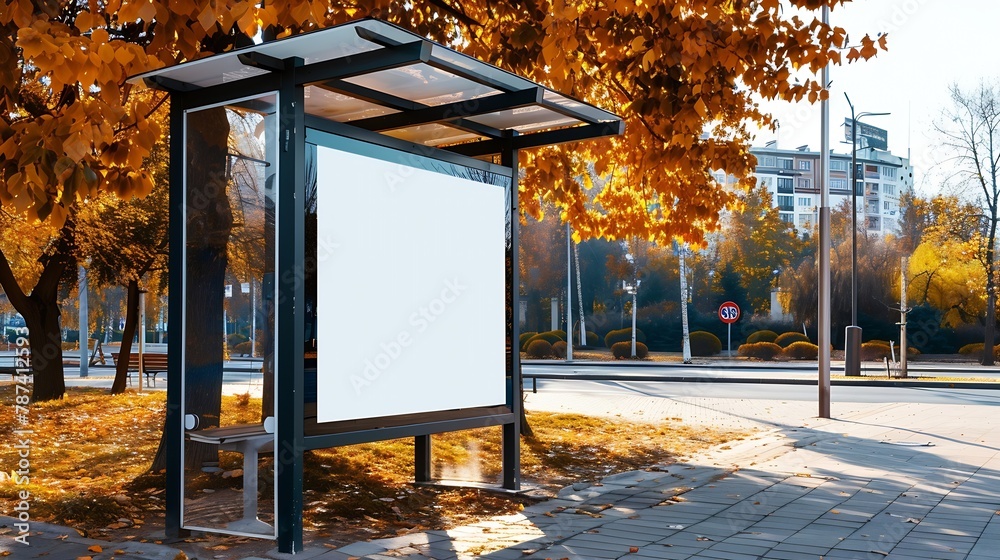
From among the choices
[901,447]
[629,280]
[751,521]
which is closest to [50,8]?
[751,521]

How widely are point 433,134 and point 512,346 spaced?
1.96m

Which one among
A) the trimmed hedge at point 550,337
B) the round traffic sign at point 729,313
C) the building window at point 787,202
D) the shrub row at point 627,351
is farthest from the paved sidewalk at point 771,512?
the building window at point 787,202

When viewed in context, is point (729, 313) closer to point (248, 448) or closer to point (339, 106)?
point (339, 106)

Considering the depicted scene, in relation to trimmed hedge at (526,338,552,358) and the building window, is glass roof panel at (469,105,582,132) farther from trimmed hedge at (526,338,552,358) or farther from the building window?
the building window

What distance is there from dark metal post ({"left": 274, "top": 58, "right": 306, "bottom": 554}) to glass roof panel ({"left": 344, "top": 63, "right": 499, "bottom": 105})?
2.55 feet

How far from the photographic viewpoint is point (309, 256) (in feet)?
20.4

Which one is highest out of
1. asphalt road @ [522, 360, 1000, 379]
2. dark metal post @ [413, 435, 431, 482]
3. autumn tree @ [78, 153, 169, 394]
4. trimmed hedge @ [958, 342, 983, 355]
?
autumn tree @ [78, 153, 169, 394]

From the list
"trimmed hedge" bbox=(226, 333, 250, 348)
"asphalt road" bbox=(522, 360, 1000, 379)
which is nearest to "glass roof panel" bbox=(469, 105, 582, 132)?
"trimmed hedge" bbox=(226, 333, 250, 348)

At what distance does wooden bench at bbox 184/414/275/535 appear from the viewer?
632 centimetres

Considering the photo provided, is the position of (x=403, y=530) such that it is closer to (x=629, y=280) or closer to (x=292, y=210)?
(x=292, y=210)

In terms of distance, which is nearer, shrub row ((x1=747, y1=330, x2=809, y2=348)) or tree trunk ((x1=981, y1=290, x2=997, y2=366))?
tree trunk ((x1=981, y1=290, x2=997, y2=366))

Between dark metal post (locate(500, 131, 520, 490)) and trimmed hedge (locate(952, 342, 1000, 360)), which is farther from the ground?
dark metal post (locate(500, 131, 520, 490))

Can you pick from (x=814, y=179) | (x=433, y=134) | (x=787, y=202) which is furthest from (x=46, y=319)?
(x=787, y=202)

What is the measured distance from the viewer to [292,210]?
5.89 metres
